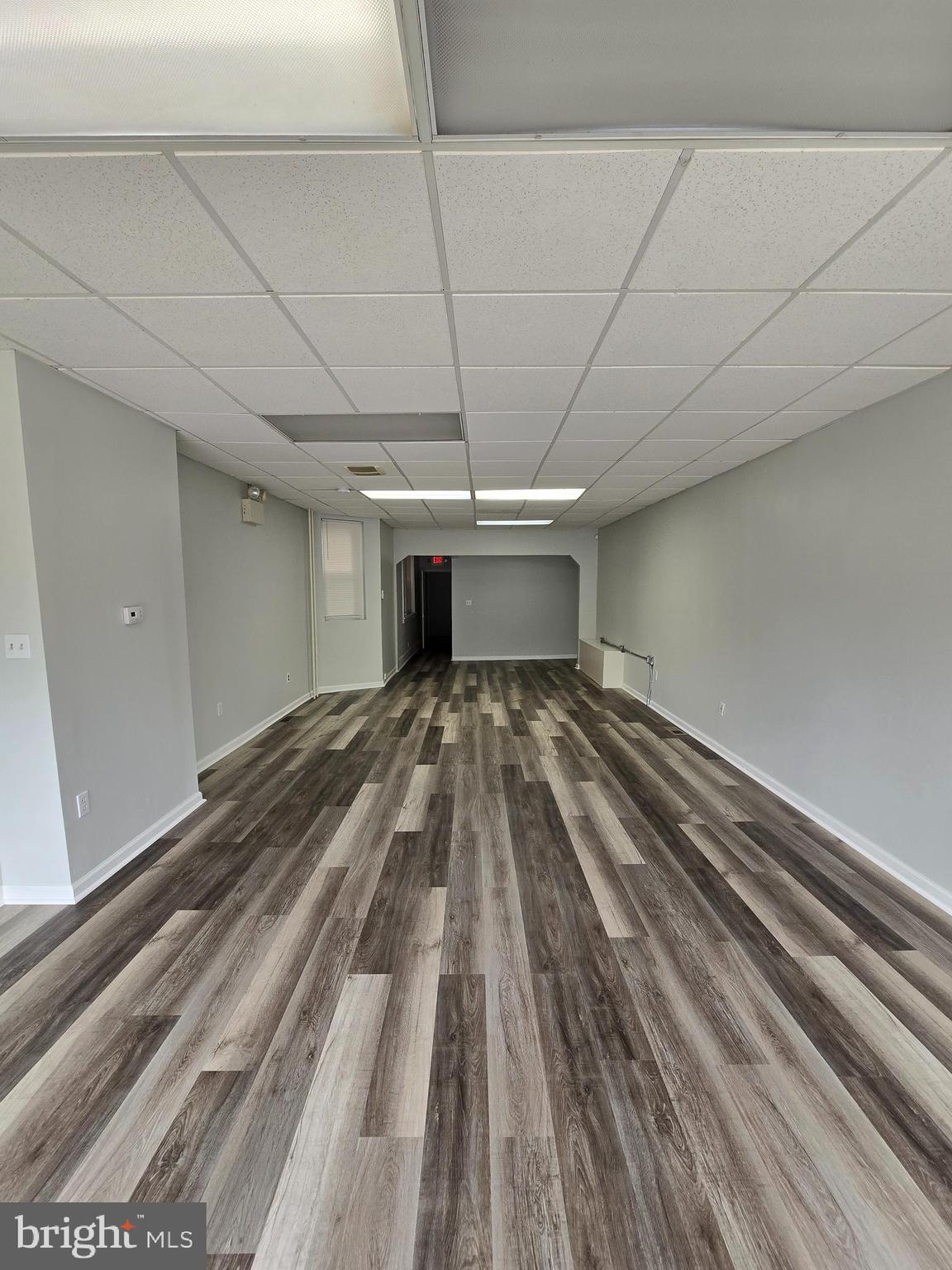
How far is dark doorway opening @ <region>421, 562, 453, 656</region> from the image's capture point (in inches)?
550

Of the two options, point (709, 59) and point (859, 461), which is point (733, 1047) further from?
point (859, 461)

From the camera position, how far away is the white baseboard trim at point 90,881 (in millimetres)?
2652

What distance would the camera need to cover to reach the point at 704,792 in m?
4.04

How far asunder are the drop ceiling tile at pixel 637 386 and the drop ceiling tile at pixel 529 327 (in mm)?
256

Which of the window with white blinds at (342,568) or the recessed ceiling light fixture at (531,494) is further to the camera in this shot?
the window with white blinds at (342,568)

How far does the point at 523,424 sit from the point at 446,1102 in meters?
3.37

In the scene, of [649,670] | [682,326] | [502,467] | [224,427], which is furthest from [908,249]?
[649,670]

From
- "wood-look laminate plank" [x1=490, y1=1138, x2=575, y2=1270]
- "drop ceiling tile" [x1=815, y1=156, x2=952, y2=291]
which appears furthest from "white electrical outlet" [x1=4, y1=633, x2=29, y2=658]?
"drop ceiling tile" [x1=815, y1=156, x2=952, y2=291]

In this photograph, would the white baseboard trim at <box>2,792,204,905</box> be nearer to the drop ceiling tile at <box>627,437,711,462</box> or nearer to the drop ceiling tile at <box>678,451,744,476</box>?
the drop ceiling tile at <box>627,437,711,462</box>

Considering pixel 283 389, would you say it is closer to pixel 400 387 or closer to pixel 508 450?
pixel 400 387

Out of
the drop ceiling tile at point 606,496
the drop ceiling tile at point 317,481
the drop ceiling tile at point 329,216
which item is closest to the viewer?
the drop ceiling tile at point 329,216

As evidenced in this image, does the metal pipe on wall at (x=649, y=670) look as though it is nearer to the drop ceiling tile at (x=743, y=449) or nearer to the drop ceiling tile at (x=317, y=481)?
Answer: the drop ceiling tile at (x=743, y=449)

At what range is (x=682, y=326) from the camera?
2.13m

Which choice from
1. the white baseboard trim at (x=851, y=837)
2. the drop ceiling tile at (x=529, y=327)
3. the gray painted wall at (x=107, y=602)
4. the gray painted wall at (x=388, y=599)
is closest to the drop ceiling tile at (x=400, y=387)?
the drop ceiling tile at (x=529, y=327)
